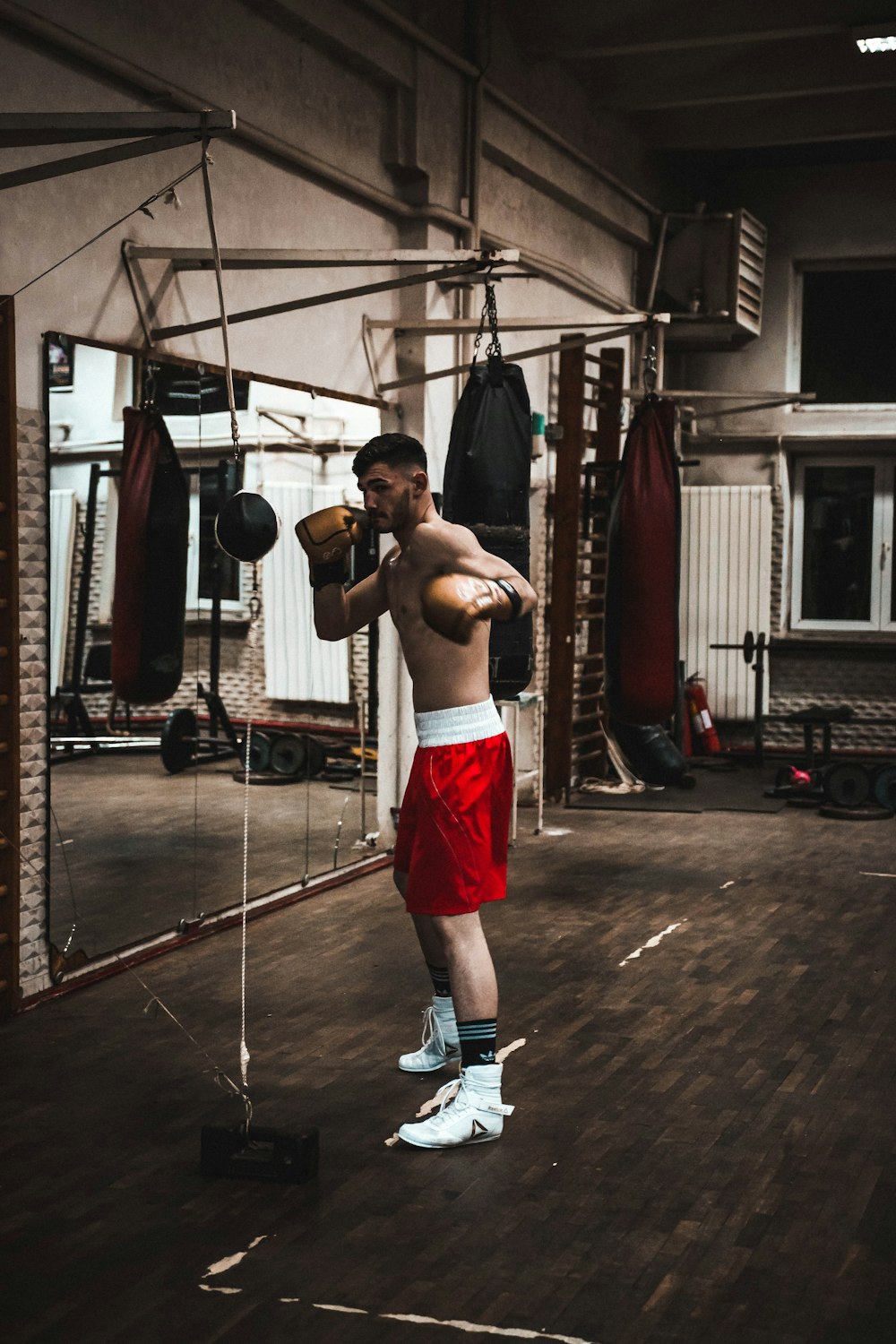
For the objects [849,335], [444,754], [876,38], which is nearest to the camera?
[444,754]

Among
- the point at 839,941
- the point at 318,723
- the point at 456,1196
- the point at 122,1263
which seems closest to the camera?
the point at 122,1263

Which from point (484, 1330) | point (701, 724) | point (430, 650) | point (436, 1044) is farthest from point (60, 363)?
point (701, 724)

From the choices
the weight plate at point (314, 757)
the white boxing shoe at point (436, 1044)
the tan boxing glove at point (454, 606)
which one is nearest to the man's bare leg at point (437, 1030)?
the white boxing shoe at point (436, 1044)

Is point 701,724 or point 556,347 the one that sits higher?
point 556,347

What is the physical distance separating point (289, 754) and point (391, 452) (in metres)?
2.55

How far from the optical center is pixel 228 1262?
2459mm

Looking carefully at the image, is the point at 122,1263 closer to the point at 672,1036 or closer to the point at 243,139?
the point at 672,1036

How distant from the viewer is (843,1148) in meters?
3.03

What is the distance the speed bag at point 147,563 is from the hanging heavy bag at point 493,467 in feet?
3.21

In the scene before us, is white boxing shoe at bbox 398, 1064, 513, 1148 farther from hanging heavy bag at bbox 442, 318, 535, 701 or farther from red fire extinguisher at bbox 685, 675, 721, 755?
red fire extinguisher at bbox 685, 675, 721, 755

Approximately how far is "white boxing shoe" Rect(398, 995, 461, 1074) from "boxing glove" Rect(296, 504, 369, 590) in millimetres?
1123

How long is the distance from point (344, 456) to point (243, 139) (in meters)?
1.31

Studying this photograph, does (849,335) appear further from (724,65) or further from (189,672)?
(189,672)

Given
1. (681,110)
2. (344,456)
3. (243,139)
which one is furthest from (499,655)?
(681,110)
